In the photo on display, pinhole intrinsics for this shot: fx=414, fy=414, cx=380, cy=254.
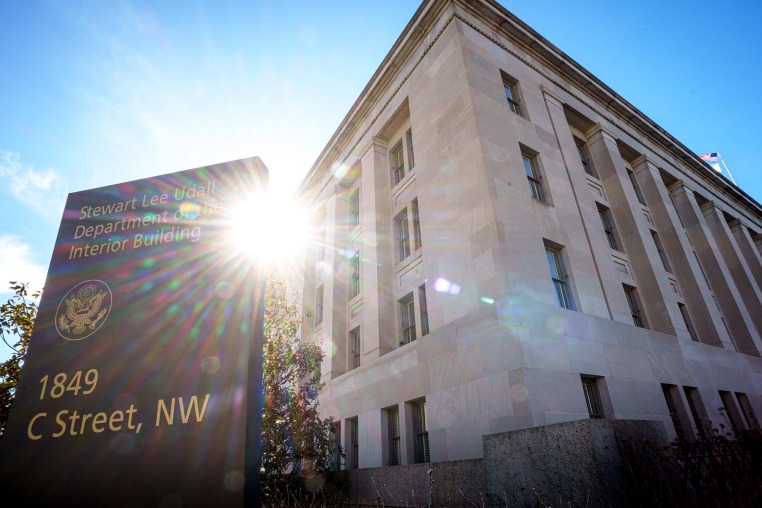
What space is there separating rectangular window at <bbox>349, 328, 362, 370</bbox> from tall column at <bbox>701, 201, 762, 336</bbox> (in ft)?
73.8

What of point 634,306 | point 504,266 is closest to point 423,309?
point 504,266

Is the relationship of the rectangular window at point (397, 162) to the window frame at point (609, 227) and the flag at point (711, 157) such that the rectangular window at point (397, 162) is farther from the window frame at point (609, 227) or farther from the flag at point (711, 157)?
the flag at point (711, 157)

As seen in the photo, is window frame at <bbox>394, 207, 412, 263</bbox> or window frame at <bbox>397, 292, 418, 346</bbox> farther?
window frame at <bbox>394, 207, 412, 263</bbox>

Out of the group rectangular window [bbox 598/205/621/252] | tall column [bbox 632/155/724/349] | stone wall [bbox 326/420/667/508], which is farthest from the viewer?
tall column [bbox 632/155/724/349]

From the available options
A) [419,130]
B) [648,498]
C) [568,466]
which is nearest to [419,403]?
[568,466]

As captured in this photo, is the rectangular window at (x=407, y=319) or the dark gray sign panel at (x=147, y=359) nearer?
the dark gray sign panel at (x=147, y=359)

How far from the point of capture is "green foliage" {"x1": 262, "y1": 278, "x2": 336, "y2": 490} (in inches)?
451

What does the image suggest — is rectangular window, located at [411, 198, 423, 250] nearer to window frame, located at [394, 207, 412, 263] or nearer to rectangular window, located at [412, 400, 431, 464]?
window frame, located at [394, 207, 412, 263]

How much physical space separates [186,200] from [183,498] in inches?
140

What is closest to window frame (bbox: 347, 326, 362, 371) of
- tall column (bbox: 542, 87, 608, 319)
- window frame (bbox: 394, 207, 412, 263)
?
window frame (bbox: 394, 207, 412, 263)

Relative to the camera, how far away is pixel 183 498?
3.92 metres

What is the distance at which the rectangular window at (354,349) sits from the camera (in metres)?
20.4

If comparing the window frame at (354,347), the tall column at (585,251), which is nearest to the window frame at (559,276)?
the tall column at (585,251)

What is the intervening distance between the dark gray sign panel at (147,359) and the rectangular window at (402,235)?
13451 mm
